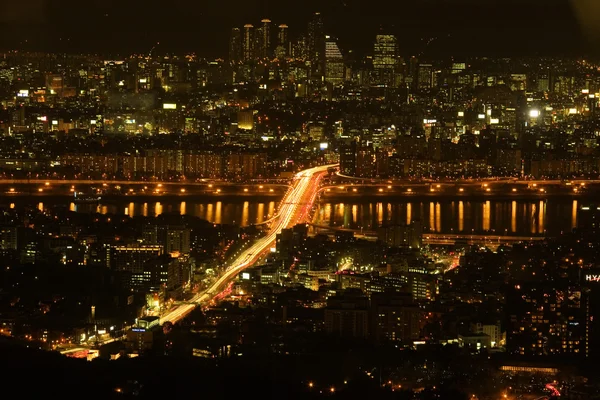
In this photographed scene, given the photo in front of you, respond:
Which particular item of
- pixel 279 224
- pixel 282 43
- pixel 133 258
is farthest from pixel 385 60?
pixel 133 258

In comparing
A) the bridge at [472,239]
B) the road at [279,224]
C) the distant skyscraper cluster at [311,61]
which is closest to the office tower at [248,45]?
the distant skyscraper cluster at [311,61]

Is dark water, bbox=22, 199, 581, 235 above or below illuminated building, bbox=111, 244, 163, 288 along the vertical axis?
below

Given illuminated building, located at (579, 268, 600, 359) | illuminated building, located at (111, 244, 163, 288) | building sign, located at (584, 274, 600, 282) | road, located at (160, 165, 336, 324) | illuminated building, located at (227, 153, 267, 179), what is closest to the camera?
illuminated building, located at (579, 268, 600, 359)

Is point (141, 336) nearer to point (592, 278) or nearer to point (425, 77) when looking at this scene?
point (592, 278)

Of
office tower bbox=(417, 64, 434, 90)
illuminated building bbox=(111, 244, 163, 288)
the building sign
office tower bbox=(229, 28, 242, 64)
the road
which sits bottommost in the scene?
the road

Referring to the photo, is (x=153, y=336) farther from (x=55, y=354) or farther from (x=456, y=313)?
(x=456, y=313)

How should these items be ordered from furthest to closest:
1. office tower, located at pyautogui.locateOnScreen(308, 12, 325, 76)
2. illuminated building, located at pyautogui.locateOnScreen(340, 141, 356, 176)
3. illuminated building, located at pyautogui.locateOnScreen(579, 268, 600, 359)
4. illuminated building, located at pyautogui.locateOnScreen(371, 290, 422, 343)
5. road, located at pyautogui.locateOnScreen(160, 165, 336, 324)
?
office tower, located at pyautogui.locateOnScreen(308, 12, 325, 76), illuminated building, located at pyautogui.locateOnScreen(340, 141, 356, 176), road, located at pyautogui.locateOnScreen(160, 165, 336, 324), illuminated building, located at pyautogui.locateOnScreen(371, 290, 422, 343), illuminated building, located at pyautogui.locateOnScreen(579, 268, 600, 359)

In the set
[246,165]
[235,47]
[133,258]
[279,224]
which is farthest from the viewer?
[235,47]

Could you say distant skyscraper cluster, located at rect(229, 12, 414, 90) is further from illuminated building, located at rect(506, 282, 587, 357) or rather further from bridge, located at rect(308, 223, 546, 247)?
illuminated building, located at rect(506, 282, 587, 357)

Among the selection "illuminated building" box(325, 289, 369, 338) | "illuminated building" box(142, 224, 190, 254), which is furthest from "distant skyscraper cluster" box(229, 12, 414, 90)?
"illuminated building" box(325, 289, 369, 338)
